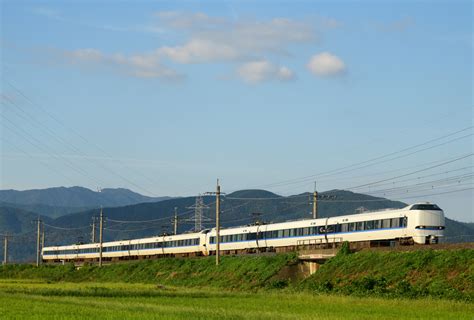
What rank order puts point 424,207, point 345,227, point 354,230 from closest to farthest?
1. point 424,207
2. point 354,230
3. point 345,227

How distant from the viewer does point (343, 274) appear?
61.8 meters

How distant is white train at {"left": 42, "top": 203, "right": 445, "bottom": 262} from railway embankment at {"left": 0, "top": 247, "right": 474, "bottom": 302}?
3419mm

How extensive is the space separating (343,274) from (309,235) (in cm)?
1552

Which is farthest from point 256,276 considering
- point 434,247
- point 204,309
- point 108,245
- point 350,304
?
point 108,245

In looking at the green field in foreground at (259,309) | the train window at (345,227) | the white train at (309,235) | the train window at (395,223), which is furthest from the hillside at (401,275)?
the train window at (345,227)

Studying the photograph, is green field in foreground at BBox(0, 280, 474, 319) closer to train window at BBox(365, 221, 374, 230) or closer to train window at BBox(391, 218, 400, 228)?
train window at BBox(391, 218, 400, 228)

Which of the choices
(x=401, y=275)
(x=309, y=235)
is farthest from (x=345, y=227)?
(x=401, y=275)

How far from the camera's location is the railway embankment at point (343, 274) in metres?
49.8

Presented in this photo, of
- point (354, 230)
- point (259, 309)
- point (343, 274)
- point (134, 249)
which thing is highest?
point (354, 230)

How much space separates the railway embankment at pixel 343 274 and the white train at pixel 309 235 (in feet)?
11.2

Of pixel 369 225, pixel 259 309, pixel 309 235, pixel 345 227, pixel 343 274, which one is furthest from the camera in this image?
pixel 309 235

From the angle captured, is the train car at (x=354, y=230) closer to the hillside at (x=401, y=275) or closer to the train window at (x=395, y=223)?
the train window at (x=395, y=223)

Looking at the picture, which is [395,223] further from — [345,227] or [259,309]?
[259,309]

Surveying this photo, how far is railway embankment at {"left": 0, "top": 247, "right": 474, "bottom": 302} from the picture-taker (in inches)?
1959
